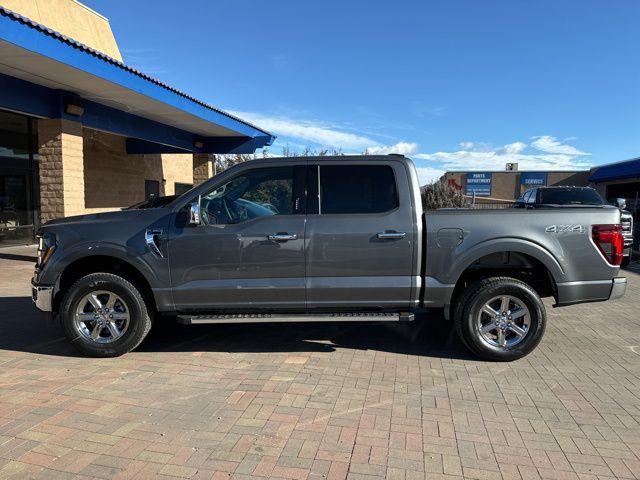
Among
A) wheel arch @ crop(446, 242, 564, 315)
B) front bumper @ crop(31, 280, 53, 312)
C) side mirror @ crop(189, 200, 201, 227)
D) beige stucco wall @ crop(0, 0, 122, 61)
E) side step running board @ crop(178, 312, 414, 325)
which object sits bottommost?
side step running board @ crop(178, 312, 414, 325)

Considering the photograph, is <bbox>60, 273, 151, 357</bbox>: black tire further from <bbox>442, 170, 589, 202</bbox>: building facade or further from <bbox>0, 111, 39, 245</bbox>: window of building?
<bbox>442, 170, 589, 202</bbox>: building facade

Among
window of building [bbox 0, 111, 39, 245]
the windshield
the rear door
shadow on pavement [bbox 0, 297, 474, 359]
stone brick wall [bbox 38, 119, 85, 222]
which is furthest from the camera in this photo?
window of building [bbox 0, 111, 39, 245]

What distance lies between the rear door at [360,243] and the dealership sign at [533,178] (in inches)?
1741

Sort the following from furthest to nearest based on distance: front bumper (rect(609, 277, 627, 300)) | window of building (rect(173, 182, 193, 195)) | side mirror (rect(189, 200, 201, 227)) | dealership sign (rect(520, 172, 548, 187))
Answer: dealership sign (rect(520, 172, 548, 187)) < window of building (rect(173, 182, 193, 195)) < front bumper (rect(609, 277, 627, 300)) < side mirror (rect(189, 200, 201, 227))

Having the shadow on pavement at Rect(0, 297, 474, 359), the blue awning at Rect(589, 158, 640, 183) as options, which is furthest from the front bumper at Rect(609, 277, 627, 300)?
the blue awning at Rect(589, 158, 640, 183)

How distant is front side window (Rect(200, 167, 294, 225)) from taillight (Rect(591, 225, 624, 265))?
9.79ft

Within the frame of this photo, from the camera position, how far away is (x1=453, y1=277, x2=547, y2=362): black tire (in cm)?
478

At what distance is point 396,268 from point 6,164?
480 inches

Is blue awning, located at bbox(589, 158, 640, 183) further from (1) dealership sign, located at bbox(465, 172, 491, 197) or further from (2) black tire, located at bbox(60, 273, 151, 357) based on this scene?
(2) black tire, located at bbox(60, 273, 151, 357)

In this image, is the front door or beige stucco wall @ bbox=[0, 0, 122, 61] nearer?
the front door

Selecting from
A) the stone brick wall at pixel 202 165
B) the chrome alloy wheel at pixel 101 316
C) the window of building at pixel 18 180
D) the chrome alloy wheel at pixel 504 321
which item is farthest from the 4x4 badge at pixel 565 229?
the stone brick wall at pixel 202 165

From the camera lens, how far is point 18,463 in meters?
3.03

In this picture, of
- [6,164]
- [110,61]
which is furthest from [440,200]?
[6,164]

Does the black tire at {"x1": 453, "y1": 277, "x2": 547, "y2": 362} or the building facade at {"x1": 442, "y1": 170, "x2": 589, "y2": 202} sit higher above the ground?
the building facade at {"x1": 442, "y1": 170, "x2": 589, "y2": 202}
